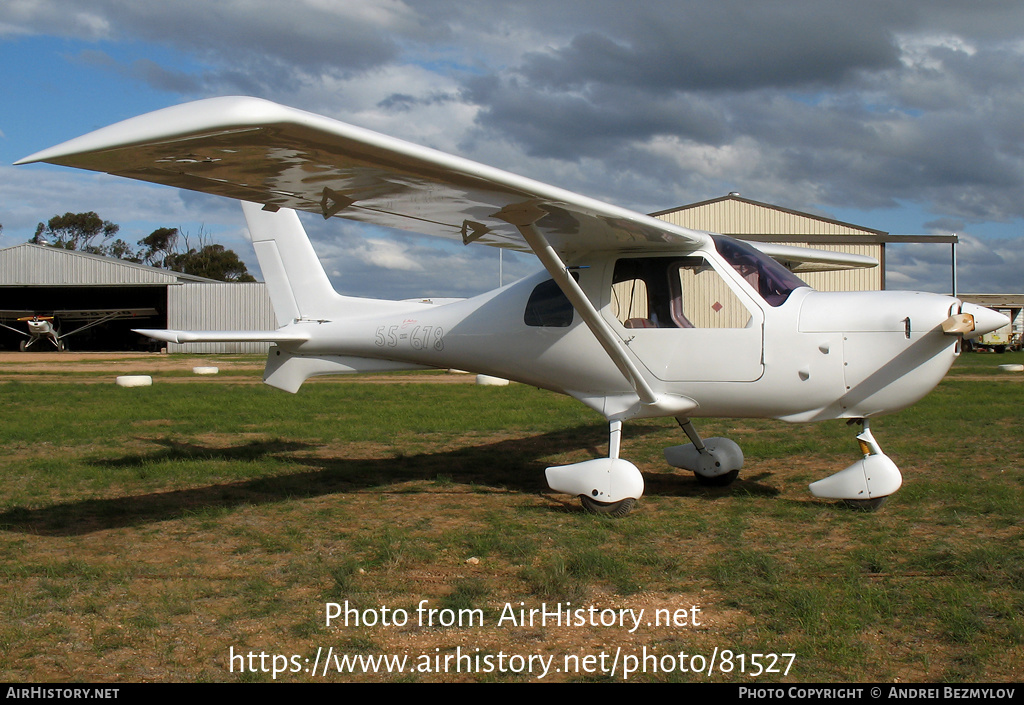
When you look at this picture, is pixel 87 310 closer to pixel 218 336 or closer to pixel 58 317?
pixel 58 317

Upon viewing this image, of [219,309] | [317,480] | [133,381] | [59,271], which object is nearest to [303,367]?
[317,480]

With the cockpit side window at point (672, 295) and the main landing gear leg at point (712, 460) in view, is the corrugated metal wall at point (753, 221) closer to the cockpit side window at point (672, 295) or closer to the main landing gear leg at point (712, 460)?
the main landing gear leg at point (712, 460)

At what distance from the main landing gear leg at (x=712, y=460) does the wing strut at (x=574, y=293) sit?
1.03m

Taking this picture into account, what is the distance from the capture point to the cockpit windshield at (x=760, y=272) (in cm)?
640

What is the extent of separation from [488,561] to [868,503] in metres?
3.18

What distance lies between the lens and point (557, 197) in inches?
212

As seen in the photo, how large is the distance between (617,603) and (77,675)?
2563 millimetres

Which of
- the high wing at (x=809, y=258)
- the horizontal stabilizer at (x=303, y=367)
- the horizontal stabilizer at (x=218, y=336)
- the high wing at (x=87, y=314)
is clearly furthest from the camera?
the high wing at (x=87, y=314)

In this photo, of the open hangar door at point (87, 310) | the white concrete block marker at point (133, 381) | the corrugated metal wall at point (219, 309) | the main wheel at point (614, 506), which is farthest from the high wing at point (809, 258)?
the open hangar door at point (87, 310)

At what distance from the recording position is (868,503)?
20.3ft

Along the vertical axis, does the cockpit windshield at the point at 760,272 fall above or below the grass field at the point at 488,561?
above

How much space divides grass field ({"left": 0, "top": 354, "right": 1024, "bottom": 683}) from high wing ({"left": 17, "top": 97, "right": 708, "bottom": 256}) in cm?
232
